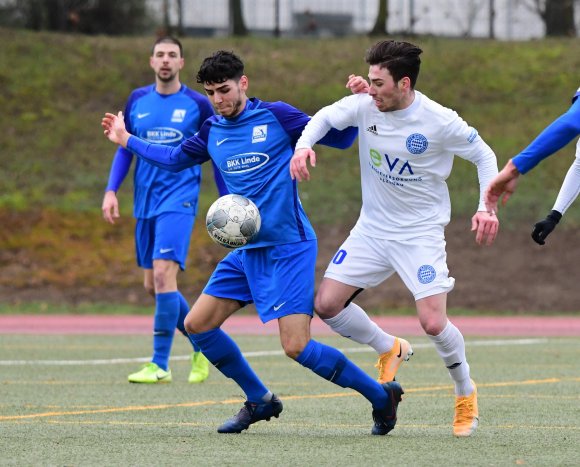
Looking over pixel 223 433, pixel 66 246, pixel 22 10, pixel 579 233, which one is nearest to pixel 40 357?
pixel 223 433

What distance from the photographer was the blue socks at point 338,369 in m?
7.21

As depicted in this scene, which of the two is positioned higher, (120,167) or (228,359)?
(228,359)

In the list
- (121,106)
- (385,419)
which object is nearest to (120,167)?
(385,419)

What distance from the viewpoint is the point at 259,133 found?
293 inches

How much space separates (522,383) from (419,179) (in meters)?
3.62

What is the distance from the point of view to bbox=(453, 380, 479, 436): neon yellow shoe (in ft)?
23.5

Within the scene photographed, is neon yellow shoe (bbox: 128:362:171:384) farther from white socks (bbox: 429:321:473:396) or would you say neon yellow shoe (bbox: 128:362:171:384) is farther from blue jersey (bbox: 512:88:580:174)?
blue jersey (bbox: 512:88:580:174)

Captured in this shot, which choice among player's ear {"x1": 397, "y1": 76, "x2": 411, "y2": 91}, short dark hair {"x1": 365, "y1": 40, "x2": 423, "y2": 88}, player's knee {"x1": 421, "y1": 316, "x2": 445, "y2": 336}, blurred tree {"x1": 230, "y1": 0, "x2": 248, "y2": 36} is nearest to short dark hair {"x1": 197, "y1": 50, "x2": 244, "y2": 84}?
short dark hair {"x1": 365, "y1": 40, "x2": 423, "y2": 88}

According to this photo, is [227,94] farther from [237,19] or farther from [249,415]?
[237,19]

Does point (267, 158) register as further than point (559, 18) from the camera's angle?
No

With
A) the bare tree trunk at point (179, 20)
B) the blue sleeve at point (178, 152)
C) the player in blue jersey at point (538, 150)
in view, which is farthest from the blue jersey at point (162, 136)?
the bare tree trunk at point (179, 20)

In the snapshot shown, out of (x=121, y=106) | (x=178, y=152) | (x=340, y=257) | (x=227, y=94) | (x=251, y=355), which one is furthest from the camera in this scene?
(x=121, y=106)

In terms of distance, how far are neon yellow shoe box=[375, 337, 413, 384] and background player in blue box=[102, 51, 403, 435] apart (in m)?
0.34

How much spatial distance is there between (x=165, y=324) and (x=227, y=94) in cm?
385
